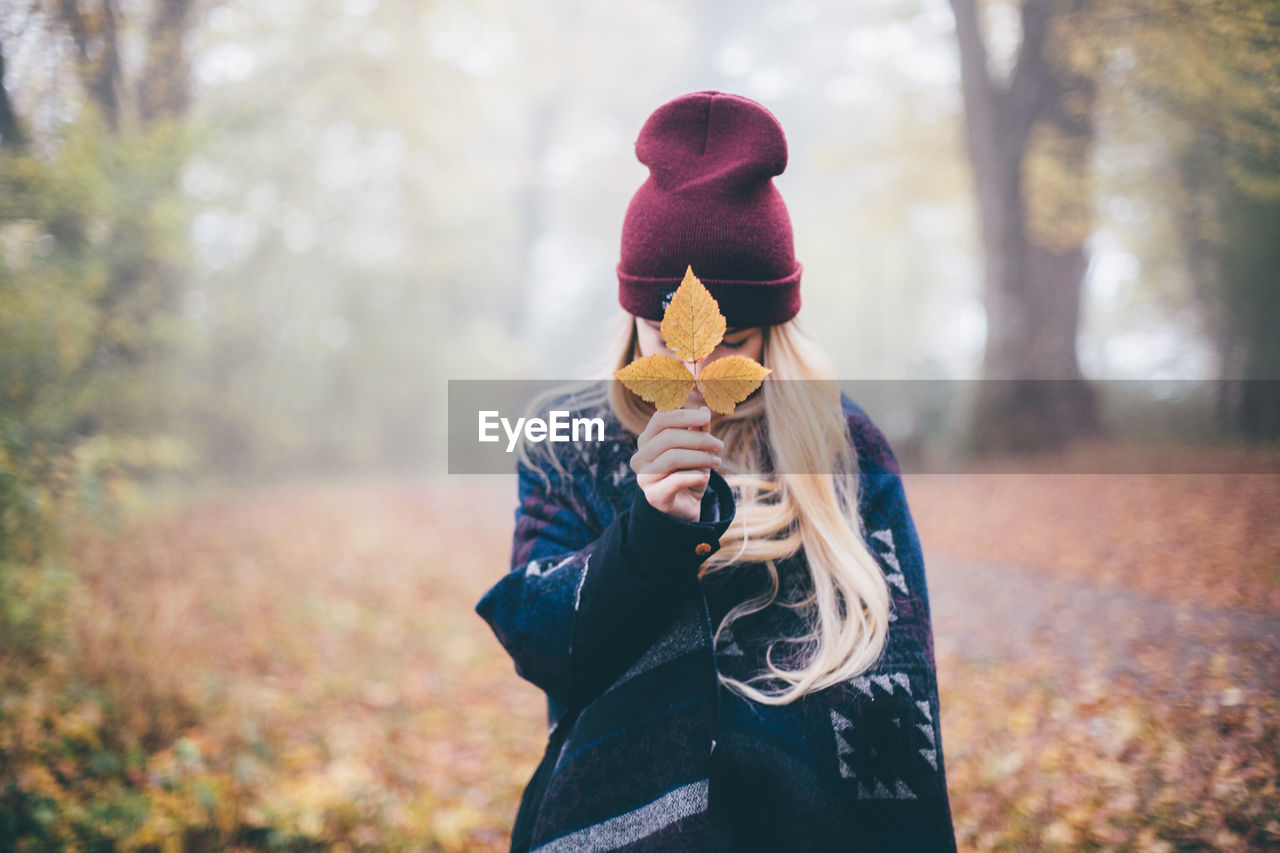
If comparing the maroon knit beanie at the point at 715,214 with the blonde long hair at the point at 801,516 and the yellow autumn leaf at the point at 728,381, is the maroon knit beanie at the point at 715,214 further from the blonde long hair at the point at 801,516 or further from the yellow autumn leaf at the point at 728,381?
the yellow autumn leaf at the point at 728,381

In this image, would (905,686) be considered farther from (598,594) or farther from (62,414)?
(62,414)

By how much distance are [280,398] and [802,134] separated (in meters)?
14.8

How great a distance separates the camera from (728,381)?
97 centimetres

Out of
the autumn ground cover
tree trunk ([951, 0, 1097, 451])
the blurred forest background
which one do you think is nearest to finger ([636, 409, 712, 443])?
the blurred forest background

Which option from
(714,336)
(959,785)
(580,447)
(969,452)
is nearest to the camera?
(714,336)

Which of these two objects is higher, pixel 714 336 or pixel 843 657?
pixel 714 336

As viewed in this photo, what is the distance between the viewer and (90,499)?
12.3 feet

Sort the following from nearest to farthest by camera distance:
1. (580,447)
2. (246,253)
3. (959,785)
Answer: (580,447)
(959,785)
(246,253)

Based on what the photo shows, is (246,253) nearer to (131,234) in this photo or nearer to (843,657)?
(131,234)

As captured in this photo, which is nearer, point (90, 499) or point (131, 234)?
point (90, 499)

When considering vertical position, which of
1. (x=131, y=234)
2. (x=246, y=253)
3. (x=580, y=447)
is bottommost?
(x=580, y=447)

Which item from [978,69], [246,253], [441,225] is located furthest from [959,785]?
[441,225]

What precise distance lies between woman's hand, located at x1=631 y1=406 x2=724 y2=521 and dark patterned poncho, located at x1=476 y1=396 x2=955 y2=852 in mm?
99

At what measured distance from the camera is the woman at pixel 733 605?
1.24 metres
